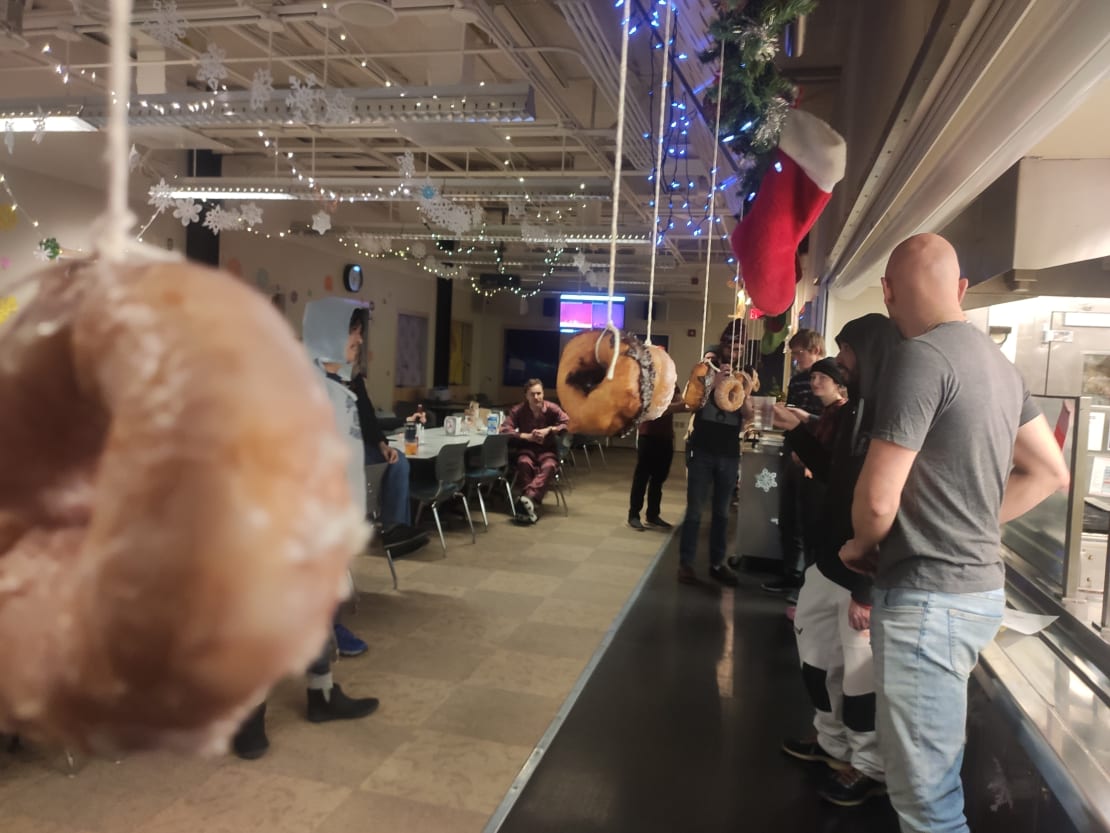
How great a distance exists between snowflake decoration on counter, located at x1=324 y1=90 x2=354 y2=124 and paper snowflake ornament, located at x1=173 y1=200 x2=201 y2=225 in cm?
321

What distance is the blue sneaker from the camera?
3.85m

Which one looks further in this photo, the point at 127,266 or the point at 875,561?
the point at 875,561

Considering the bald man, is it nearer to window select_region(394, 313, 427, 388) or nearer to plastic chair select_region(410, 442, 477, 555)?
plastic chair select_region(410, 442, 477, 555)

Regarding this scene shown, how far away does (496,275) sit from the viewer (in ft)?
46.4

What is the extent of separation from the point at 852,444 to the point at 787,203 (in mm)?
933

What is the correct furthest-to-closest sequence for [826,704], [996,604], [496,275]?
[496,275], [826,704], [996,604]

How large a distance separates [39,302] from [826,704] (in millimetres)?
2992

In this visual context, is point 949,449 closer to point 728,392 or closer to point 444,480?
point 728,392

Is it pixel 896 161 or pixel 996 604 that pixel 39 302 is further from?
pixel 896 161

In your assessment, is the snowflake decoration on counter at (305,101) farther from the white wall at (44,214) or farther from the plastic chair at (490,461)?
the plastic chair at (490,461)

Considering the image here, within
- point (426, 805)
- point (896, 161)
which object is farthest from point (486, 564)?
Result: point (896, 161)

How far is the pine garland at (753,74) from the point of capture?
7.15 feet

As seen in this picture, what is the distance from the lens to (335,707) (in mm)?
3166

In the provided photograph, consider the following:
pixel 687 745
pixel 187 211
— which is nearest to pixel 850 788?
pixel 687 745
